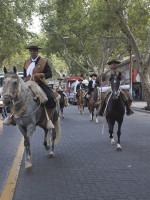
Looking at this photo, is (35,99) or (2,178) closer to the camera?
(2,178)

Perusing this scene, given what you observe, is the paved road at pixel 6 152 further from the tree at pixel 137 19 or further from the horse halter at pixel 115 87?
the tree at pixel 137 19

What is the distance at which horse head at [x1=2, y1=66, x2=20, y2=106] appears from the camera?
5.76 m

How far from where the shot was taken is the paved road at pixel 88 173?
15.8 feet

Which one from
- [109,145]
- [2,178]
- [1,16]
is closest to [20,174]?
[2,178]

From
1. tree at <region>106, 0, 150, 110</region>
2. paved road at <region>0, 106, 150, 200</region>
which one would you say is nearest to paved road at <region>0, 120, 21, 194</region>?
paved road at <region>0, 106, 150, 200</region>

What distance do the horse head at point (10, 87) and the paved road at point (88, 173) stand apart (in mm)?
1382

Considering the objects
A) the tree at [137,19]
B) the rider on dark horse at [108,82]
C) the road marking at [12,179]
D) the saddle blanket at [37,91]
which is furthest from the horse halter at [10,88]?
the tree at [137,19]

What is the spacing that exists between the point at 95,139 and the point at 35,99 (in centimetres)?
398

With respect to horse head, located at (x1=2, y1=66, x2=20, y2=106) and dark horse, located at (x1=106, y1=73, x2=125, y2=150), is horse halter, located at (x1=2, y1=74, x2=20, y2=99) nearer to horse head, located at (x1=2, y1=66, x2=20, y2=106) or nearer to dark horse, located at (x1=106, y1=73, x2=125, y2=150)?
horse head, located at (x1=2, y1=66, x2=20, y2=106)

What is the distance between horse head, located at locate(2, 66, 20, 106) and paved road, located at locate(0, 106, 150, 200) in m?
1.38

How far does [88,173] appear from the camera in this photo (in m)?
6.00

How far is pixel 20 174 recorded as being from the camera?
593 cm

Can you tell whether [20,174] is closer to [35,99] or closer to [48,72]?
[35,99]

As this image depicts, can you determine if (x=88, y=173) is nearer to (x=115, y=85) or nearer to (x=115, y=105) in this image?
(x=115, y=85)
